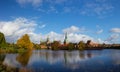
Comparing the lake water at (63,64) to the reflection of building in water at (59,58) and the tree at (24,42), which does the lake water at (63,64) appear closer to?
the reflection of building in water at (59,58)

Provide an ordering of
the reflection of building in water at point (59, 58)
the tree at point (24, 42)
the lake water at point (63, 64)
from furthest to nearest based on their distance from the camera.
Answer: the tree at point (24, 42), the reflection of building in water at point (59, 58), the lake water at point (63, 64)

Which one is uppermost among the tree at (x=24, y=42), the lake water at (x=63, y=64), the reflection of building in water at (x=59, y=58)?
the tree at (x=24, y=42)

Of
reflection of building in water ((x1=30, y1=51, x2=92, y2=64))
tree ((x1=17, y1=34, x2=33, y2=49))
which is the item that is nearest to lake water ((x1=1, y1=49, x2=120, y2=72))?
reflection of building in water ((x1=30, y1=51, x2=92, y2=64))

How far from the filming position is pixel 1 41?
110 meters

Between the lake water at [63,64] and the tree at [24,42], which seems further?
the tree at [24,42]

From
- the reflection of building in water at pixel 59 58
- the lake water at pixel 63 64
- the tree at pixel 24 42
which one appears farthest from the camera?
the tree at pixel 24 42

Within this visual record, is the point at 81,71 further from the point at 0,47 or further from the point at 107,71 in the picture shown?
the point at 0,47

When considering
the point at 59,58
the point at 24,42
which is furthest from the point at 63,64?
the point at 24,42

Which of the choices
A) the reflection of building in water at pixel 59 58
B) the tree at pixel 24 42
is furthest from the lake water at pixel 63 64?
the tree at pixel 24 42

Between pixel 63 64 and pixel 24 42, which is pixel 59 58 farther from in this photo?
pixel 24 42

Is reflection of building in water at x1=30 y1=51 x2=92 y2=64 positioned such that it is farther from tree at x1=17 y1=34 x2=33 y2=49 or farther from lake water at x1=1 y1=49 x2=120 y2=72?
tree at x1=17 y1=34 x2=33 y2=49

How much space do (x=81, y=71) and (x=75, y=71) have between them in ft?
3.39

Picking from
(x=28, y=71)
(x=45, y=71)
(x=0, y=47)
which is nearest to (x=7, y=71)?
(x=28, y=71)

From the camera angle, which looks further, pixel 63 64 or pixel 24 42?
pixel 24 42
